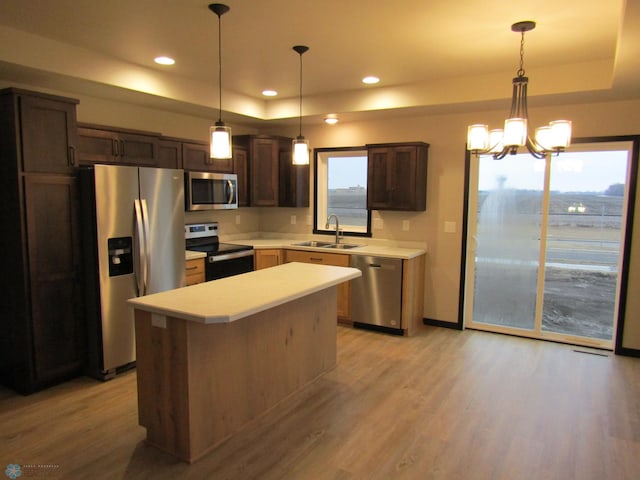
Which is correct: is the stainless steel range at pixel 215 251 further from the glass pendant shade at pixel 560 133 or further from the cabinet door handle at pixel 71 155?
the glass pendant shade at pixel 560 133

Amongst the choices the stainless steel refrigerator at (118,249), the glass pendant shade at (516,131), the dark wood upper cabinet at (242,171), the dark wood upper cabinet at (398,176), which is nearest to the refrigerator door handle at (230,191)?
the dark wood upper cabinet at (242,171)

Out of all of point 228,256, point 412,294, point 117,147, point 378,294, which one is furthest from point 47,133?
point 412,294

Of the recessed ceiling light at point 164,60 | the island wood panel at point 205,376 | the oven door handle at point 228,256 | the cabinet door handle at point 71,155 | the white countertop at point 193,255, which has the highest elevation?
the recessed ceiling light at point 164,60

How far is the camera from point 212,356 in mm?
2523

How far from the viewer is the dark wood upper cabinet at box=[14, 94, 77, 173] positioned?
3.08 metres

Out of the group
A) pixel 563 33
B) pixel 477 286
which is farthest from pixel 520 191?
pixel 563 33

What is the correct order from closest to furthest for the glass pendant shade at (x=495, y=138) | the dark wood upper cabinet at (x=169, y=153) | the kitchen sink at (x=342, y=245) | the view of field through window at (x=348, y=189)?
the glass pendant shade at (x=495, y=138)
the dark wood upper cabinet at (x=169, y=153)
the kitchen sink at (x=342, y=245)
the view of field through window at (x=348, y=189)

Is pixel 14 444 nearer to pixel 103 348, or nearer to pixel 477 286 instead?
pixel 103 348

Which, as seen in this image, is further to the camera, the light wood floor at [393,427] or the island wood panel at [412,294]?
the island wood panel at [412,294]

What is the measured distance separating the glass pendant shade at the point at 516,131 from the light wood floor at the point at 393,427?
71.8 inches

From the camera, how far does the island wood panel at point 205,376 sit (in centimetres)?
241

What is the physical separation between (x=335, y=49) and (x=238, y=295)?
6.75 ft

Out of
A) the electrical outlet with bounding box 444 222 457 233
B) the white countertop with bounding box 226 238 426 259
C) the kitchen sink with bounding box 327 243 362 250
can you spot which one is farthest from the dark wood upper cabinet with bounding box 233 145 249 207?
the electrical outlet with bounding box 444 222 457 233

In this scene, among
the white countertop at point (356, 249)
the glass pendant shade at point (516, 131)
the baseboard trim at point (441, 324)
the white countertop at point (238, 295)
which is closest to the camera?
the white countertop at point (238, 295)
